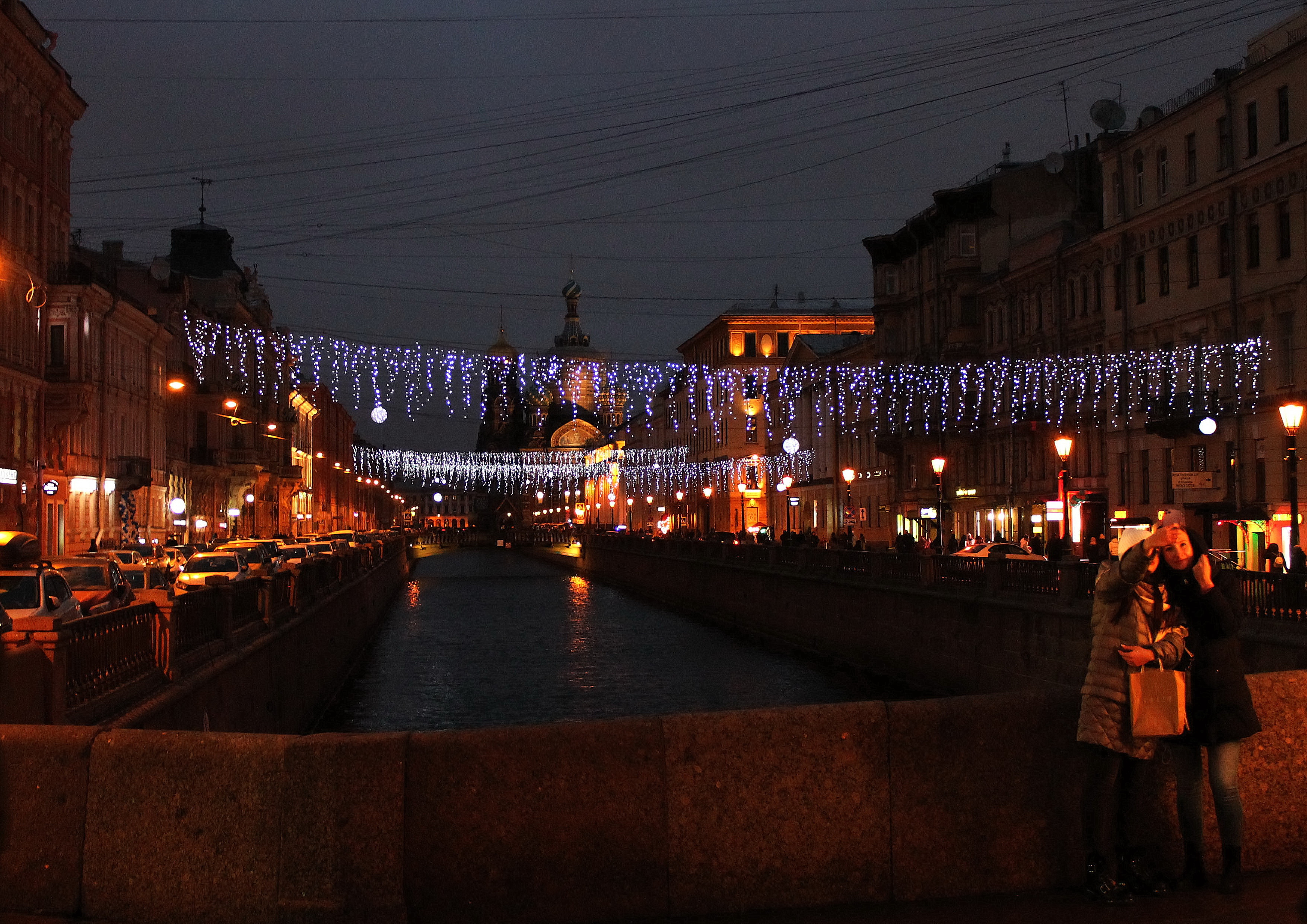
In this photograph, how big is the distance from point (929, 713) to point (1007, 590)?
2038 cm

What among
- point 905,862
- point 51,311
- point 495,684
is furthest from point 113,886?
point 51,311

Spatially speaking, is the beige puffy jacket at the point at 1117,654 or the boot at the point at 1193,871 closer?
the beige puffy jacket at the point at 1117,654

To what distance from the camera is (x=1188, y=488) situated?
1431 inches

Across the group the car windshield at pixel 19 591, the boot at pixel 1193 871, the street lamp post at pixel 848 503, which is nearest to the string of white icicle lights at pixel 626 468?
the street lamp post at pixel 848 503

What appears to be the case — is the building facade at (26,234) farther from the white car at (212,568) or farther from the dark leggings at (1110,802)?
the dark leggings at (1110,802)

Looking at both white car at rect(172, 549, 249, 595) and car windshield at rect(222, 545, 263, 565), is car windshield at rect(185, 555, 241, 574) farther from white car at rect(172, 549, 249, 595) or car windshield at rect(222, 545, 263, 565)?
car windshield at rect(222, 545, 263, 565)

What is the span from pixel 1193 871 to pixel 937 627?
23.1 m

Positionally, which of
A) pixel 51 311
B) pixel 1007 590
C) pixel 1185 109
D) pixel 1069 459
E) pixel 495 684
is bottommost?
pixel 495 684

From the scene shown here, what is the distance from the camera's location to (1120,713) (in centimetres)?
692

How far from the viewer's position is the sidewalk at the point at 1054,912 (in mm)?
6723

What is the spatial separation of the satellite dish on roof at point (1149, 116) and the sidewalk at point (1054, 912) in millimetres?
38000

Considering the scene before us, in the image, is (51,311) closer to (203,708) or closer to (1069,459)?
(1069,459)

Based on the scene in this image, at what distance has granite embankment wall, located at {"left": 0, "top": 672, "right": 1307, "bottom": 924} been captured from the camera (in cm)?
655

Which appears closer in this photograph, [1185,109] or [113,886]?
[113,886]
